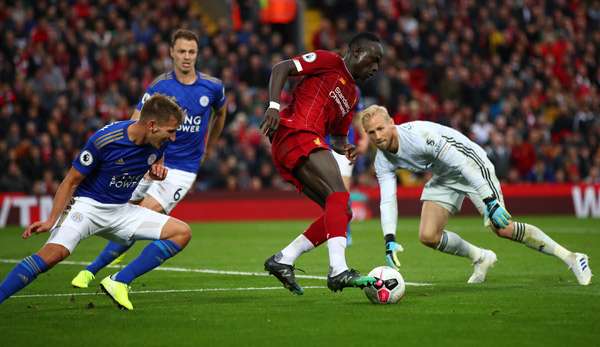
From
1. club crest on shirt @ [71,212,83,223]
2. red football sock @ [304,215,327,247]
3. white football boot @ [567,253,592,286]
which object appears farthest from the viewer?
white football boot @ [567,253,592,286]

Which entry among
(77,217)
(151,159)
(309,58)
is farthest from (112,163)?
(309,58)

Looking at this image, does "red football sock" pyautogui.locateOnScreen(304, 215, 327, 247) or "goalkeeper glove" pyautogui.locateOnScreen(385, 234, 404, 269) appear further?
"red football sock" pyautogui.locateOnScreen(304, 215, 327, 247)

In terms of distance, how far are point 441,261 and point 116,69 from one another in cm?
1210

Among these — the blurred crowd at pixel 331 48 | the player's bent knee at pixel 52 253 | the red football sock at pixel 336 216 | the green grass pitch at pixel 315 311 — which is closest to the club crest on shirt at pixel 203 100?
the green grass pitch at pixel 315 311

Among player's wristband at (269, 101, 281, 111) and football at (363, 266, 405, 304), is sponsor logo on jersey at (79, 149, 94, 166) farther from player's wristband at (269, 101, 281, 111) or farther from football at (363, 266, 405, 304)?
football at (363, 266, 405, 304)

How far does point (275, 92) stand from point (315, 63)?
0.56m

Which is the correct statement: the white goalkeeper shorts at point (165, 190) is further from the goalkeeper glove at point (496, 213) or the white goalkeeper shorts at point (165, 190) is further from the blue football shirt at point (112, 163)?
the goalkeeper glove at point (496, 213)

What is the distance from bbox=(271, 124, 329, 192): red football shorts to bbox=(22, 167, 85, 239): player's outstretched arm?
66.6 inches

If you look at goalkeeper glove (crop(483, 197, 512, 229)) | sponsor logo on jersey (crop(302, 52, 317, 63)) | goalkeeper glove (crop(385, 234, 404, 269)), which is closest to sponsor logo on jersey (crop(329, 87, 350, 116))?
sponsor logo on jersey (crop(302, 52, 317, 63))

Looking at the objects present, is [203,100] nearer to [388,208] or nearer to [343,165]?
[388,208]

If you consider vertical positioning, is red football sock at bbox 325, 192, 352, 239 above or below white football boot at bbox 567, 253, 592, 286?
above

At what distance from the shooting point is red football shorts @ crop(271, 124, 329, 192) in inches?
332

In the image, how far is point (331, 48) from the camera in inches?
1008

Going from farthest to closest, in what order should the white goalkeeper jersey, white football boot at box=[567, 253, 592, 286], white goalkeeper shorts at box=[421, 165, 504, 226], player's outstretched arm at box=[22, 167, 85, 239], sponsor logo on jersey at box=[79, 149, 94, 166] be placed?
white goalkeeper shorts at box=[421, 165, 504, 226] → white football boot at box=[567, 253, 592, 286] → the white goalkeeper jersey → sponsor logo on jersey at box=[79, 149, 94, 166] → player's outstretched arm at box=[22, 167, 85, 239]
